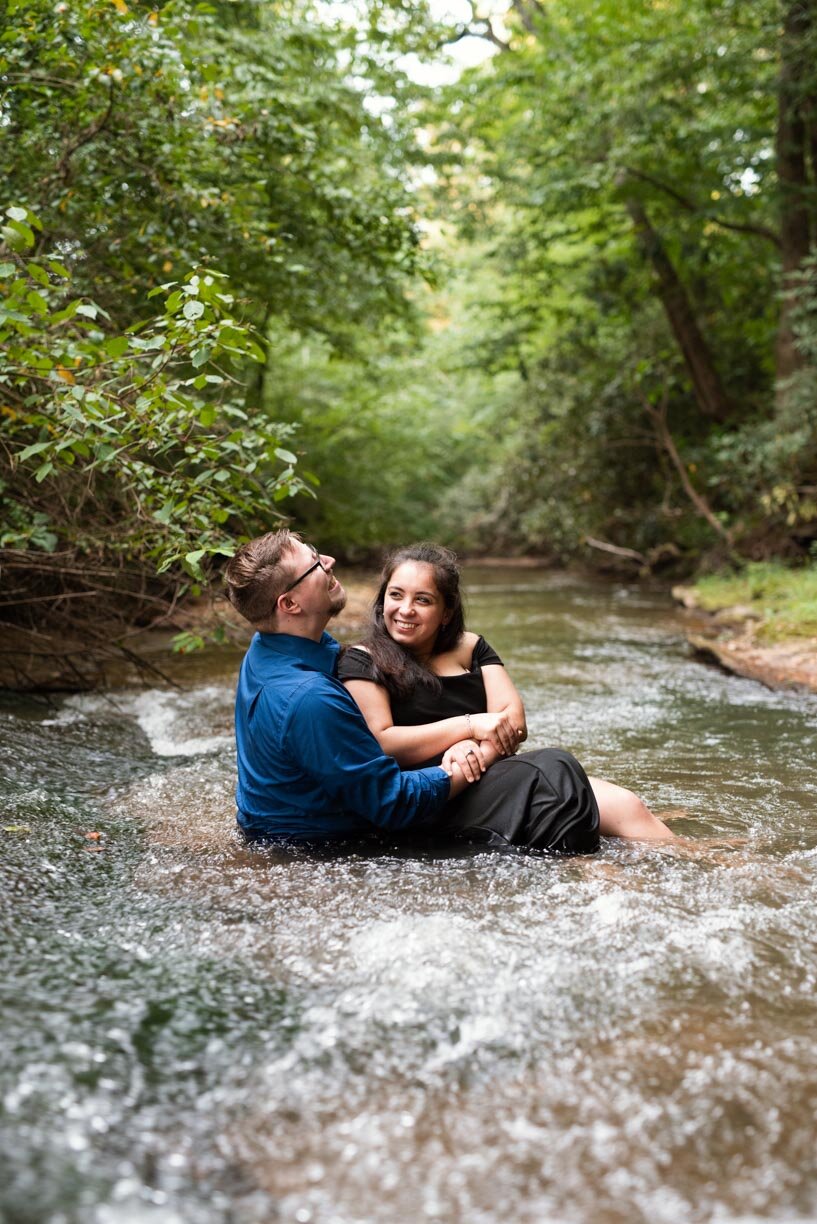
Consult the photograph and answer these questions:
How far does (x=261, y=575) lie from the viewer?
3555 mm

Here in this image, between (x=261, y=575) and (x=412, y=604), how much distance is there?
70cm

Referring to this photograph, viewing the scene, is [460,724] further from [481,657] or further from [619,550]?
[619,550]

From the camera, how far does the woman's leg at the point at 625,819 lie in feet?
12.8

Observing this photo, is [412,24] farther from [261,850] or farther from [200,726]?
[261,850]

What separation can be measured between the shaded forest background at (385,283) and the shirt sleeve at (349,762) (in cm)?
135

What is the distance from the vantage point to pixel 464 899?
10.6 ft

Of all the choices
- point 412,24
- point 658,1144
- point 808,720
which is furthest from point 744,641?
point 412,24

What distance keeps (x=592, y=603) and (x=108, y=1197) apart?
12635mm

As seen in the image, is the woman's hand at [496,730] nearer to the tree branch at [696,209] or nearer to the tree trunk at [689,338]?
the tree branch at [696,209]

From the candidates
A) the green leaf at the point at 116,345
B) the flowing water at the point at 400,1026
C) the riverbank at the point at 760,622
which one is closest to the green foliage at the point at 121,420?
the green leaf at the point at 116,345

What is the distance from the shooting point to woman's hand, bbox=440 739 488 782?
12.2 ft

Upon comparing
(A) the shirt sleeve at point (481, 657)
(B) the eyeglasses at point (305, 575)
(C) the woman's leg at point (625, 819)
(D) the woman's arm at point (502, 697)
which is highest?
(B) the eyeglasses at point (305, 575)

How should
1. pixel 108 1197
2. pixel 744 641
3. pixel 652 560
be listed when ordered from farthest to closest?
pixel 652 560, pixel 744 641, pixel 108 1197

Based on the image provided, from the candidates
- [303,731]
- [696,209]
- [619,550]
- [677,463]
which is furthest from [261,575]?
[619,550]
